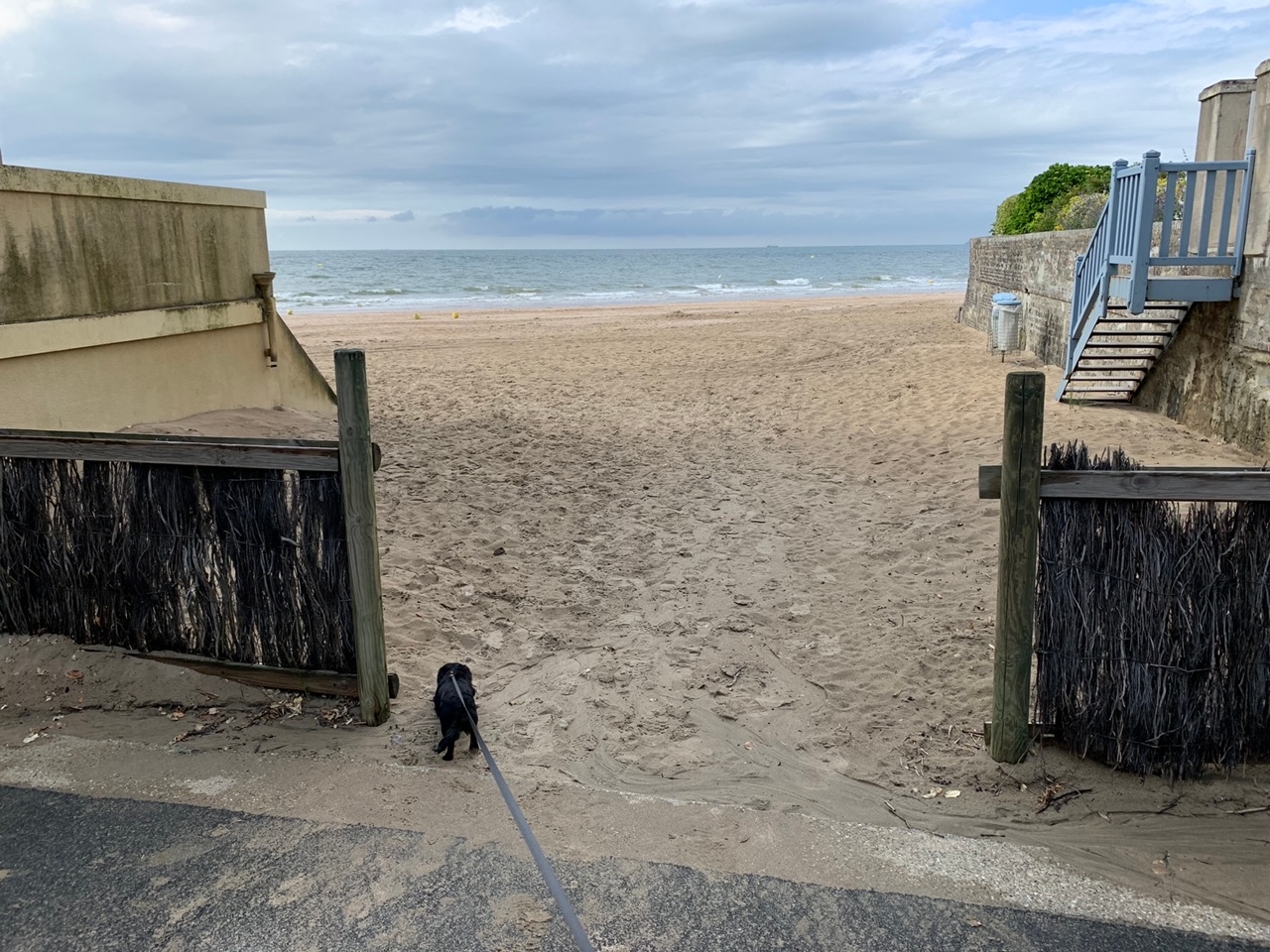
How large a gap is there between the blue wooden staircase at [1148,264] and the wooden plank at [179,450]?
7602 mm

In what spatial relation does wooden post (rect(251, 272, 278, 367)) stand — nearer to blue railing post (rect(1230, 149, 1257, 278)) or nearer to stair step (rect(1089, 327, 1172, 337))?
stair step (rect(1089, 327, 1172, 337))

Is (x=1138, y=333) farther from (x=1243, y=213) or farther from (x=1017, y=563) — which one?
(x=1017, y=563)

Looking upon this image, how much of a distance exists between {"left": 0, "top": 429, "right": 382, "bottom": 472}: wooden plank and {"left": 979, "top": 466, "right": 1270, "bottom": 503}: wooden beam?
2.73 metres

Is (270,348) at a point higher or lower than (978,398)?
higher

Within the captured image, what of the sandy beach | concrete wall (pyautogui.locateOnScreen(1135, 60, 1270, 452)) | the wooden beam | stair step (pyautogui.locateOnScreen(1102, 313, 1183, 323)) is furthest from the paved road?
stair step (pyautogui.locateOnScreen(1102, 313, 1183, 323))

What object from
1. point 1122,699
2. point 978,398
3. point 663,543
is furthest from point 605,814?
point 978,398

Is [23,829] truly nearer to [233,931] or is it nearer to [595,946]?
[233,931]

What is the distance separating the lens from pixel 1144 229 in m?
8.54

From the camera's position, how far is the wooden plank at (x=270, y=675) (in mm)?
4191

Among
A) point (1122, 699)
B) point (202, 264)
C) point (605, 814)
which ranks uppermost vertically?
point (202, 264)

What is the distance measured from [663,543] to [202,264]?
15.7 ft

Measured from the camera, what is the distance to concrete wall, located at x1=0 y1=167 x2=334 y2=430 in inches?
243

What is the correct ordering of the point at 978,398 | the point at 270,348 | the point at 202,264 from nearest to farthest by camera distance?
the point at 202,264
the point at 270,348
the point at 978,398

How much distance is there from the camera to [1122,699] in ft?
11.7
